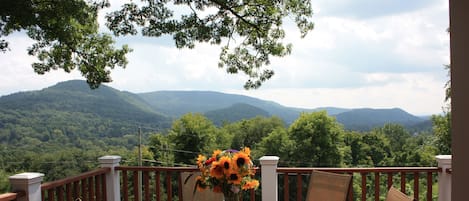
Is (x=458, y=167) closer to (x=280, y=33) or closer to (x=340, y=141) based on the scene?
(x=280, y=33)

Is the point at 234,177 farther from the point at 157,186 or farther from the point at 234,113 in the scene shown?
the point at 234,113

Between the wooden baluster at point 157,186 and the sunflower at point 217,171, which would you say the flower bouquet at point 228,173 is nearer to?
the sunflower at point 217,171

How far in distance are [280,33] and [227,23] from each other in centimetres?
105

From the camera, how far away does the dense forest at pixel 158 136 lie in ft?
32.4

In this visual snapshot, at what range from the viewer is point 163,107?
18.6m

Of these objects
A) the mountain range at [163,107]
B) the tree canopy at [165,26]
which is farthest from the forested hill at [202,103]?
the tree canopy at [165,26]

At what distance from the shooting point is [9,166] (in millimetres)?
10039

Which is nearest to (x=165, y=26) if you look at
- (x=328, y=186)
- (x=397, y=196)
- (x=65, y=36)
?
(x=65, y=36)

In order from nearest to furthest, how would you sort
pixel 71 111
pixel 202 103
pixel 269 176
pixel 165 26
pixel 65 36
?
pixel 269 176, pixel 165 26, pixel 65 36, pixel 71 111, pixel 202 103

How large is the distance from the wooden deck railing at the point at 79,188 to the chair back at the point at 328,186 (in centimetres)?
208

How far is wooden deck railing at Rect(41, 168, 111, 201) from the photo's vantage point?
3.34m

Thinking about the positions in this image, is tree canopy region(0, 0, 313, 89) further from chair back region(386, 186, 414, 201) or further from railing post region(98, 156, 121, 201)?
chair back region(386, 186, 414, 201)

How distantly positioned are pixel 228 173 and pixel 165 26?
16.4ft

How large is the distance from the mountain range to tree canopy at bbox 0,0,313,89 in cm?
205
